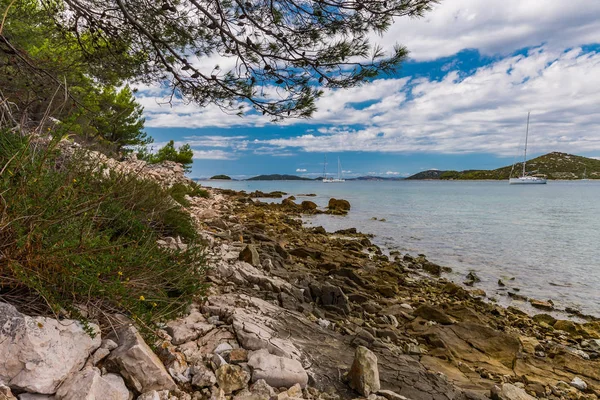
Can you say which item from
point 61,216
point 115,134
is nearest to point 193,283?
point 61,216

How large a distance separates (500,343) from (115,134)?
81.8 feet

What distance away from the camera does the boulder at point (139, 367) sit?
7.85ft

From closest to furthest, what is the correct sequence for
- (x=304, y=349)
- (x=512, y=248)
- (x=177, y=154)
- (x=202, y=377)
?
1. (x=202, y=377)
2. (x=304, y=349)
3. (x=512, y=248)
4. (x=177, y=154)

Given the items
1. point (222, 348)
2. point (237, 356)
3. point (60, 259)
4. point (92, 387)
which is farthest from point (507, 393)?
point (60, 259)

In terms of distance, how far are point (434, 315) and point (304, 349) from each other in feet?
11.6

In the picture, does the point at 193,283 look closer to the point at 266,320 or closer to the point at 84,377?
the point at 266,320

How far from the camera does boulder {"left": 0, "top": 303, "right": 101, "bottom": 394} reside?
82.2 inches

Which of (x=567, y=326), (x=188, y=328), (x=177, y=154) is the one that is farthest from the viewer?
(x=177, y=154)

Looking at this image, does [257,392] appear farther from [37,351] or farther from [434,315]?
[434,315]

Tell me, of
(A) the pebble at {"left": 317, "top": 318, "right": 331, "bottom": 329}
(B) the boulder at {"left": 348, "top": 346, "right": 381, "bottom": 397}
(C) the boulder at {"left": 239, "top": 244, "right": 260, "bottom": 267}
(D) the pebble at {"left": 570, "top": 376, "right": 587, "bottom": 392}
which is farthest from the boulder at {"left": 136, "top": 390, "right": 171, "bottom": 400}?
(D) the pebble at {"left": 570, "top": 376, "right": 587, "bottom": 392}

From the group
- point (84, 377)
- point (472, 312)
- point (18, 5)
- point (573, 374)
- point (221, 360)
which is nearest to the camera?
point (84, 377)

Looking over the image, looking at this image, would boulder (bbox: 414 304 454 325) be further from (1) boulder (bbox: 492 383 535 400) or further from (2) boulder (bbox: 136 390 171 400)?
(2) boulder (bbox: 136 390 171 400)

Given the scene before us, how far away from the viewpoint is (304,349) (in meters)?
3.54

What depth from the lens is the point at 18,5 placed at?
600 cm
